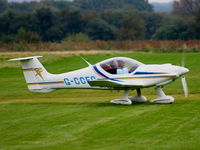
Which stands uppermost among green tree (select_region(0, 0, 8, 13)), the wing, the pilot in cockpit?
green tree (select_region(0, 0, 8, 13))

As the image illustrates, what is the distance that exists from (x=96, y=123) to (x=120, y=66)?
4.24 metres

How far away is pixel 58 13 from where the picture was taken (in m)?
85.8

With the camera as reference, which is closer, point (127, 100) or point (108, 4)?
point (127, 100)

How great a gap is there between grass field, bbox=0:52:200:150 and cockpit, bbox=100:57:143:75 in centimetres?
125

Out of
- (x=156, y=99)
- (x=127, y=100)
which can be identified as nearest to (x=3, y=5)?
(x=127, y=100)

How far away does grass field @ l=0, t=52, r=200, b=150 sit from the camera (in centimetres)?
1088

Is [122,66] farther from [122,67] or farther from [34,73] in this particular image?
[34,73]

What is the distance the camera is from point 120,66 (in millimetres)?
17047

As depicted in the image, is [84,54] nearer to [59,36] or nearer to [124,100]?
[124,100]

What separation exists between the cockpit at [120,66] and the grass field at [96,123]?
1249 mm

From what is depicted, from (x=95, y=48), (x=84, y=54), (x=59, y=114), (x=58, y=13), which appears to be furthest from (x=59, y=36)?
(x=59, y=114)

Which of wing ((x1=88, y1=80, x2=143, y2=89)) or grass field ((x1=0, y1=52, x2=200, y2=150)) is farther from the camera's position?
wing ((x1=88, y1=80, x2=143, y2=89))

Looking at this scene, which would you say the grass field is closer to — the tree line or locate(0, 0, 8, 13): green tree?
the tree line

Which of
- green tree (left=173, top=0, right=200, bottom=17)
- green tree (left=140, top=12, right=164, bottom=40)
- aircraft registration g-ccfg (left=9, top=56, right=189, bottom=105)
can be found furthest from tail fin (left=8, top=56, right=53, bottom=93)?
green tree (left=140, top=12, right=164, bottom=40)
